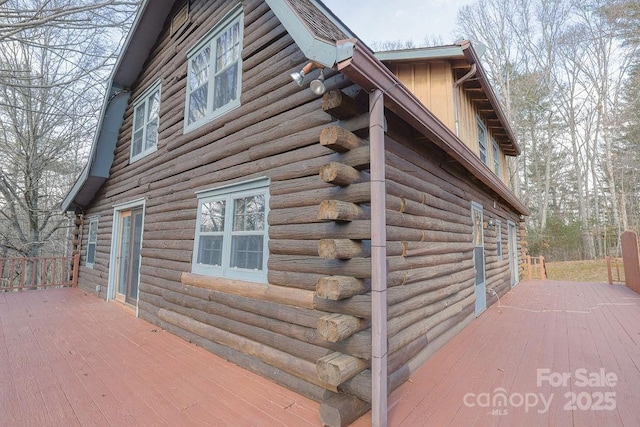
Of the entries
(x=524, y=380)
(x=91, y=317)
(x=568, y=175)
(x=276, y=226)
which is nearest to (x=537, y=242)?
(x=568, y=175)

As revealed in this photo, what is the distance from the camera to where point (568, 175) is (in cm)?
2064

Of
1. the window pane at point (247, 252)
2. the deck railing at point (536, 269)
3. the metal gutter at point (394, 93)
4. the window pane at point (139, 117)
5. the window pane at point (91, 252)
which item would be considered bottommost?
the deck railing at point (536, 269)

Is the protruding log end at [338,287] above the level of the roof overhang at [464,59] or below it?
below

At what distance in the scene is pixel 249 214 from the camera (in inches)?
148

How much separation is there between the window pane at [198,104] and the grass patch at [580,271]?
15.9 meters

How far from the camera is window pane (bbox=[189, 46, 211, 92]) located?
5.13m

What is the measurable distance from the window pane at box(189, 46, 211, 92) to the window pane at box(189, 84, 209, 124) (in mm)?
117

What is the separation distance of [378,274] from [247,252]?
1963 mm

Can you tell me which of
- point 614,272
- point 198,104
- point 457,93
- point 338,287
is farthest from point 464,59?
point 614,272

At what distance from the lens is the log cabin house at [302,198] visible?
2.48 m

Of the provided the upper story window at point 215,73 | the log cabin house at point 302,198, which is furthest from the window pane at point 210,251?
the upper story window at point 215,73

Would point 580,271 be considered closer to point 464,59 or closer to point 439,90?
point 439,90

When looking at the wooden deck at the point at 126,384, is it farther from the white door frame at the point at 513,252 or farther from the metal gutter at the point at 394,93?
the white door frame at the point at 513,252

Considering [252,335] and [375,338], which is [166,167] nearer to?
[252,335]
